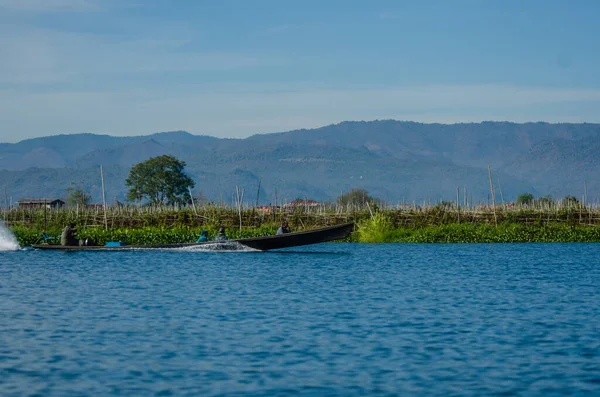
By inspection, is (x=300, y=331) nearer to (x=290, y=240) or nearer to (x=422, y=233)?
(x=290, y=240)

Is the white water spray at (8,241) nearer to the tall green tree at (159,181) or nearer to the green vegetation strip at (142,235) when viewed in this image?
the green vegetation strip at (142,235)

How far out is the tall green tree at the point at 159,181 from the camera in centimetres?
11044

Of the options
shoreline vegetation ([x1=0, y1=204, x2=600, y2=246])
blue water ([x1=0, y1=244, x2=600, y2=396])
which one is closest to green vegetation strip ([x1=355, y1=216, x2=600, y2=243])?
shoreline vegetation ([x1=0, y1=204, x2=600, y2=246])

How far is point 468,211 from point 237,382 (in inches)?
1711

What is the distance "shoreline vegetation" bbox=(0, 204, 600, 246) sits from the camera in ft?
165

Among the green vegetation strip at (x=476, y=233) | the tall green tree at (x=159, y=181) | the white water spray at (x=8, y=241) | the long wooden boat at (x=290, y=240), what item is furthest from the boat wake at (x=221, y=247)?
the tall green tree at (x=159, y=181)

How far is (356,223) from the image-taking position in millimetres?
53875

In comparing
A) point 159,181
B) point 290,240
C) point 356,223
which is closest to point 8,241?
point 356,223

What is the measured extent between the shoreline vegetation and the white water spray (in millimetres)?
383

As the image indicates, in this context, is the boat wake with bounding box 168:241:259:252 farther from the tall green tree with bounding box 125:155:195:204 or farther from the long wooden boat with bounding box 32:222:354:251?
the tall green tree with bounding box 125:155:195:204

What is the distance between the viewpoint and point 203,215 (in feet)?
181

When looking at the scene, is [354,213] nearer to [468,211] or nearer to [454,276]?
[468,211]

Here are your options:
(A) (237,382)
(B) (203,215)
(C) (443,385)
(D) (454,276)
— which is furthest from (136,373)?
(B) (203,215)

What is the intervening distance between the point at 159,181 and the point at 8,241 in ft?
204
